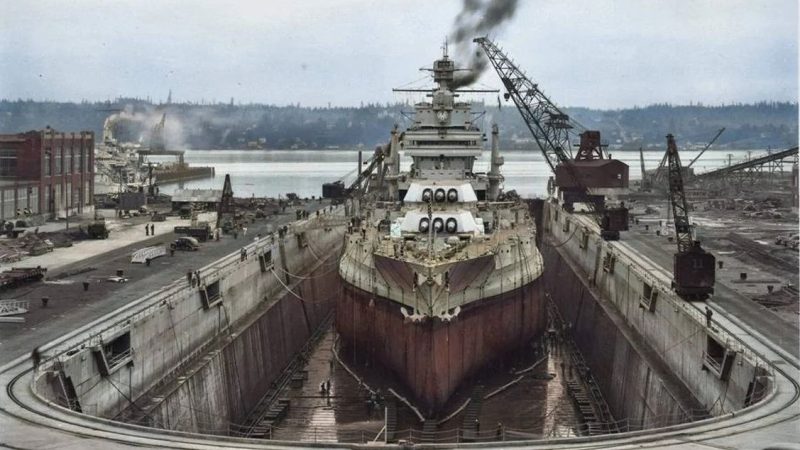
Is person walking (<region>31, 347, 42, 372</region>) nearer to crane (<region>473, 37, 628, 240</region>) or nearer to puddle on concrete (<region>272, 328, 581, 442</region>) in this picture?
puddle on concrete (<region>272, 328, 581, 442</region>)

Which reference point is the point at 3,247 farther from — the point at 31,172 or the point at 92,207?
the point at 92,207

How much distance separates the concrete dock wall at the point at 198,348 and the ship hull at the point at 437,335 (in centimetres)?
412

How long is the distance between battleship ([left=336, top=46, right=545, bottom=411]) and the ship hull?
0.04m

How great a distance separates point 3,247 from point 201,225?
12.1m

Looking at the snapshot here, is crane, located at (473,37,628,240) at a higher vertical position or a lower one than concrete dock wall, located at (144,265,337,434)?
higher

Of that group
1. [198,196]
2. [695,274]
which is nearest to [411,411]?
[695,274]

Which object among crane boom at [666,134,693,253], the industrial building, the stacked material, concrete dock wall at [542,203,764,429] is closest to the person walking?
concrete dock wall at [542,203,764,429]

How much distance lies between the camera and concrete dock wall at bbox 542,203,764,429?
947 inches

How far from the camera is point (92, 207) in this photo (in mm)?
75938

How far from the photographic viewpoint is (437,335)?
27844mm

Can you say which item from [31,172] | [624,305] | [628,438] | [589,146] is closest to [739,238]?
[624,305]

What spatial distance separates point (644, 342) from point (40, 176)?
163 ft

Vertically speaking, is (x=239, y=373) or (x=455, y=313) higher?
(x=455, y=313)

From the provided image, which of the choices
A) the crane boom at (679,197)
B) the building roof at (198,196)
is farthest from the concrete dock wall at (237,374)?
the building roof at (198,196)
